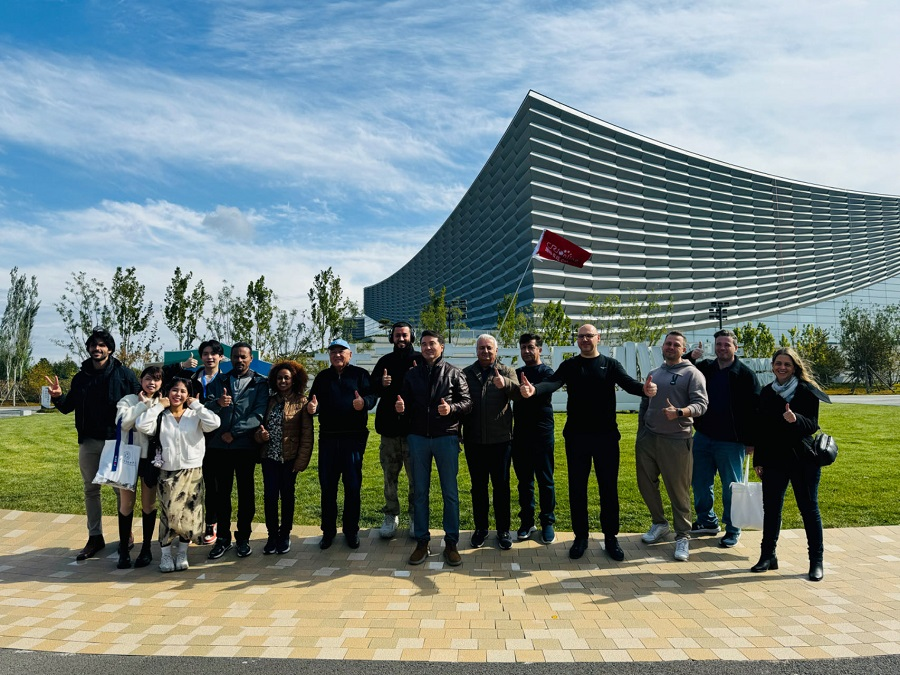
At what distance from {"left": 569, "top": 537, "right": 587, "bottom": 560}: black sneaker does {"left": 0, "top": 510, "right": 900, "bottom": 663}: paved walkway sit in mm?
100

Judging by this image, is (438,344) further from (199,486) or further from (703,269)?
(703,269)

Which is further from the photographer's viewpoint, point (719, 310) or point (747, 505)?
point (719, 310)

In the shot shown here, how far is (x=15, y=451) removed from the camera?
11.3 m

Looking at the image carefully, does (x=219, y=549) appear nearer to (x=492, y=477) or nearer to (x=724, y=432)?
(x=492, y=477)

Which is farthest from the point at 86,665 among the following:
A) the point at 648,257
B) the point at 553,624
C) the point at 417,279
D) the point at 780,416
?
the point at 417,279

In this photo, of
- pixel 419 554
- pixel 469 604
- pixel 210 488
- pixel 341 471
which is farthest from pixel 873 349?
pixel 210 488

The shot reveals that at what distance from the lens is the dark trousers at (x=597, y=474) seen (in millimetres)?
5227

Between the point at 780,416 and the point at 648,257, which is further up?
the point at 648,257

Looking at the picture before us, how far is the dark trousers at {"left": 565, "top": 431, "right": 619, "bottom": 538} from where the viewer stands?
523cm

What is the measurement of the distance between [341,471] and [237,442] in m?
1.04

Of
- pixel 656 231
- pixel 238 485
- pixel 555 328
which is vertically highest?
pixel 656 231

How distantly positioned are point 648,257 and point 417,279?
49.8m

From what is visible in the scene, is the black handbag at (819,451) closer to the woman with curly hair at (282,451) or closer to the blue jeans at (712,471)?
the blue jeans at (712,471)

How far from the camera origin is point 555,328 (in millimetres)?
41375
